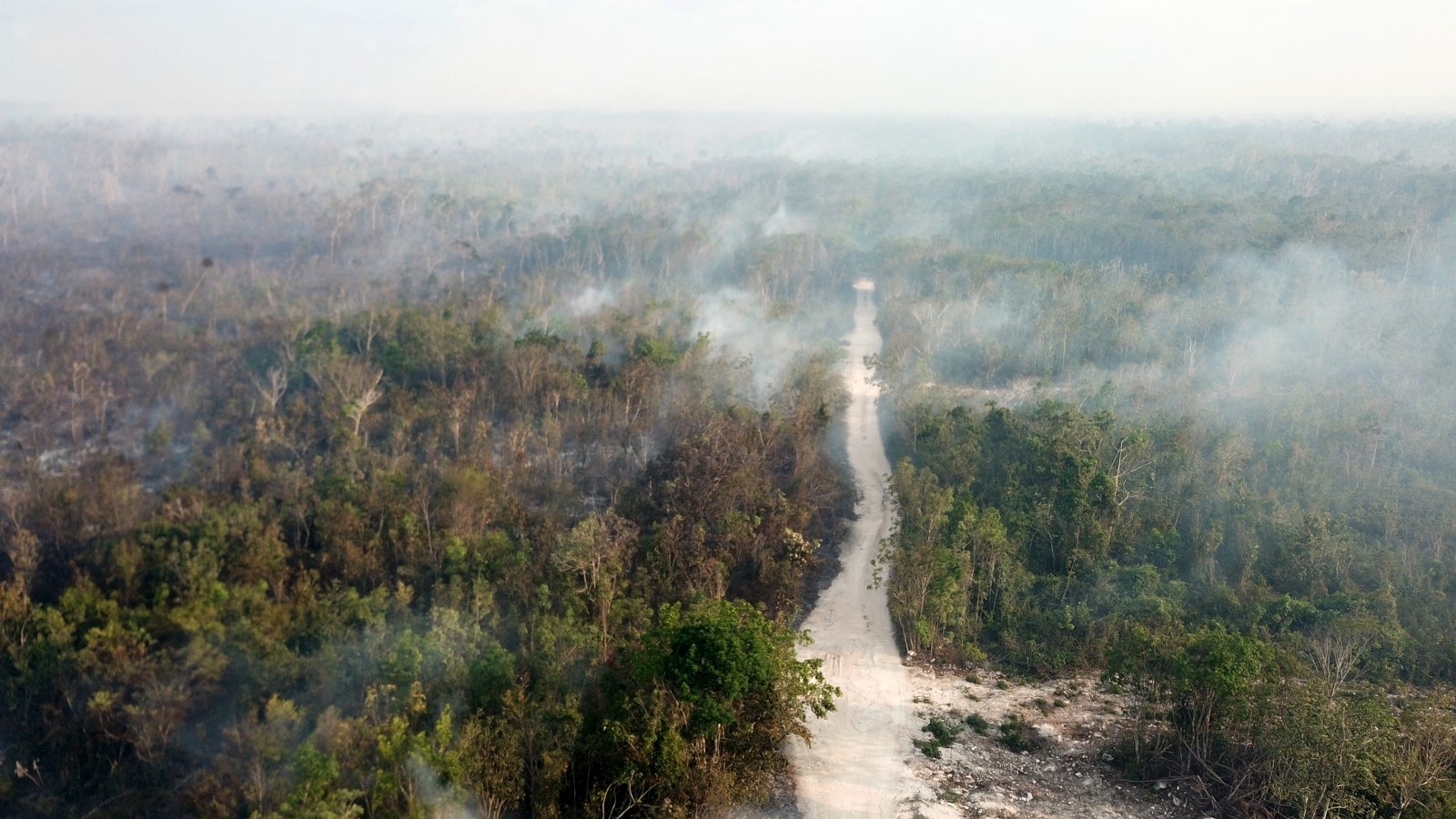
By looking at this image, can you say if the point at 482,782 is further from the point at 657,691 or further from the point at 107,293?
the point at 107,293

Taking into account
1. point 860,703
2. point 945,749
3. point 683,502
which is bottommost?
point 860,703

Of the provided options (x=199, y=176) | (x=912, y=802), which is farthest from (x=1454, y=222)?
(x=199, y=176)

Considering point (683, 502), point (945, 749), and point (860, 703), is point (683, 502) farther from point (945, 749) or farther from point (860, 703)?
point (945, 749)

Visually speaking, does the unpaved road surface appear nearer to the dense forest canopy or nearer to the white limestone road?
the white limestone road

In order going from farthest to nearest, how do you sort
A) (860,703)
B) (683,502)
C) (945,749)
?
(683,502)
(860,703)
(945,749)

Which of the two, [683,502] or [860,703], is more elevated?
[683,502]

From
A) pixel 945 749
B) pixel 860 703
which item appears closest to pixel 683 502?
pixel 860 703
